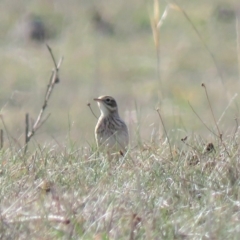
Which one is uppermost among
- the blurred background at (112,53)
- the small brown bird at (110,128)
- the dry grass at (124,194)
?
the dry grass at (124,194)

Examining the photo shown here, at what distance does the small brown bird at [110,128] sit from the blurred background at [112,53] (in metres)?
11.7

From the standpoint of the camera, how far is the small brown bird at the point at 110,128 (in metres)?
8.08

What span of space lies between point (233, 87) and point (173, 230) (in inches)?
648

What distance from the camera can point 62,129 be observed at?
20.0 metres

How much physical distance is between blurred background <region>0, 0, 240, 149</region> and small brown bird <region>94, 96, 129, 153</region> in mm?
11704

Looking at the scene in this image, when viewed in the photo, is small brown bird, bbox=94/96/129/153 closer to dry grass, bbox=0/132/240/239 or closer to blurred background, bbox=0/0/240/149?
dry grass, bbox=0/132/240/239

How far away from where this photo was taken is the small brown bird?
318 inches

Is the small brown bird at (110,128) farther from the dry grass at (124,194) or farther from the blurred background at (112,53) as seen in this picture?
the blurred background at (112,53)

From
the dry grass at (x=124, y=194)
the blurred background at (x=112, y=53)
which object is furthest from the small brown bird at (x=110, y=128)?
the blurred background at (x=112, y=53)

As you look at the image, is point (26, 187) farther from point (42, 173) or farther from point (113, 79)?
point (113, 79)

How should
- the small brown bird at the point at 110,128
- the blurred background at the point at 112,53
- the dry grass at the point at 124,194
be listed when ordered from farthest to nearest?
1. the blurred background at the point at 112,53
2. the small brown bird at the point at 110,128
3. the dry grass at the point at 124,194

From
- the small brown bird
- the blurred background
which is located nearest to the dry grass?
the small brown bird

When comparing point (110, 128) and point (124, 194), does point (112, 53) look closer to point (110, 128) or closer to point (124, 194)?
point (110, 128)

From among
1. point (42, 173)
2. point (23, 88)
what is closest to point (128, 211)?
point (42, 173)
